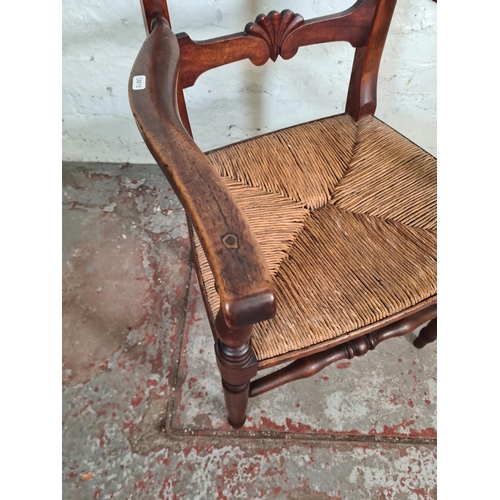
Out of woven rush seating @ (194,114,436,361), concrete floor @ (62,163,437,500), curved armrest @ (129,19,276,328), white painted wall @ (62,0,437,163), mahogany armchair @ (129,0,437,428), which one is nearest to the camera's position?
curved armrest @ (129,19,276,328)

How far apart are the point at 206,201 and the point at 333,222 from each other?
39 cm

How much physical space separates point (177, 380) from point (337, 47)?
98 centimetres

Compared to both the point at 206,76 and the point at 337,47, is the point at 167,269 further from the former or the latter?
the point at 337,47

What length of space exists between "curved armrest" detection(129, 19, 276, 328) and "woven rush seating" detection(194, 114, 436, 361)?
245 mm

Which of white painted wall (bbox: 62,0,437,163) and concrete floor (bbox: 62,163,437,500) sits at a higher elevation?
white painted wall (bbox: 62,0,437,163)

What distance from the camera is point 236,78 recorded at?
1174 mm

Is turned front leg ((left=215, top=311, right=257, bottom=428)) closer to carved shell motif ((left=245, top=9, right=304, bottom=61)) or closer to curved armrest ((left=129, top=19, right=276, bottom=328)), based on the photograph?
curved armrest ((left=129, top=19, right=276, bottom=328))

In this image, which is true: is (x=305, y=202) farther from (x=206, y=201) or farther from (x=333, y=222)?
(x=206, y=201)

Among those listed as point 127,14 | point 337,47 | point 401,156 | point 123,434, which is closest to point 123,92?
point 127,14

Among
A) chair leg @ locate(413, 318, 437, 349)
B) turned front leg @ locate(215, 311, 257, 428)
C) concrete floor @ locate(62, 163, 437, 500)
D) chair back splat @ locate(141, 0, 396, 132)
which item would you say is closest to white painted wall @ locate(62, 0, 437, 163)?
chair back splat @ locate(141, 0, 396, 132)

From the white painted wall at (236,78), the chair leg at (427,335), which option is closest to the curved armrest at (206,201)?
the white painted wall at (236,78)

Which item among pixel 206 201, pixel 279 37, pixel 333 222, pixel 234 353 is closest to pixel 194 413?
pixel 234 353

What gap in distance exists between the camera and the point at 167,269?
1.23 meters

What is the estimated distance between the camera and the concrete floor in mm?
891
